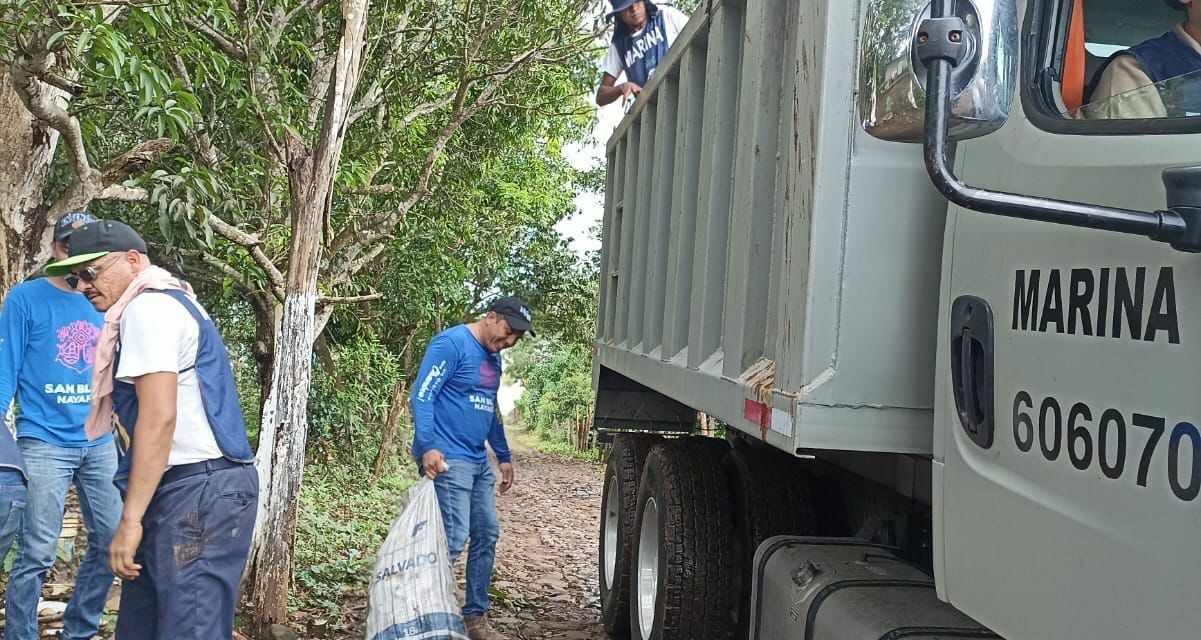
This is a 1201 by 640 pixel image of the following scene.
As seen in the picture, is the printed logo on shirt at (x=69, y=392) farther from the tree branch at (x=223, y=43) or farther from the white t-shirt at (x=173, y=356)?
the tree branch at (x=223, y=43)

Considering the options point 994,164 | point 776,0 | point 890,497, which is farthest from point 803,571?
point 776,0

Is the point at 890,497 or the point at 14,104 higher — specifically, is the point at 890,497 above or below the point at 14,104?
below

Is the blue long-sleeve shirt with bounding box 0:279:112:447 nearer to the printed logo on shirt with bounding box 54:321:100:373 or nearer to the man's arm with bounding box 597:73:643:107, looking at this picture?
the printed logo on shirt with bounding box 54:321:100:373

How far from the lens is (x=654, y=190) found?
4.93 metres

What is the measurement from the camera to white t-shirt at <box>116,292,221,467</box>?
10.7 feet

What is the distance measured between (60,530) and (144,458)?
1584mm

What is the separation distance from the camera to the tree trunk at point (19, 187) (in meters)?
5.37

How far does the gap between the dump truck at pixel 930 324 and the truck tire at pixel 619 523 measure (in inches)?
42.1

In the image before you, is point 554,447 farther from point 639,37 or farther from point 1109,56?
point 1109,56

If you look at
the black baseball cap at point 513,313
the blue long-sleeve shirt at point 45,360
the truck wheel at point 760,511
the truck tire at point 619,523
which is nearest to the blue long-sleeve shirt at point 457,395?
the black baseball cap at point 513,313

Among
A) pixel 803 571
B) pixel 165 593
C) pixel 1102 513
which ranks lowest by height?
pixel 165 593

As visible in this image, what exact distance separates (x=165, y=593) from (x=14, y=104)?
3228 millimetres

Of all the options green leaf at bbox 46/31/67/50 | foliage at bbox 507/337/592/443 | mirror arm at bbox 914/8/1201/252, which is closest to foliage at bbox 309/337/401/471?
foliage at bbox 507/337/592/443

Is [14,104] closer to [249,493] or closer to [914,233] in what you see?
[249,493]
